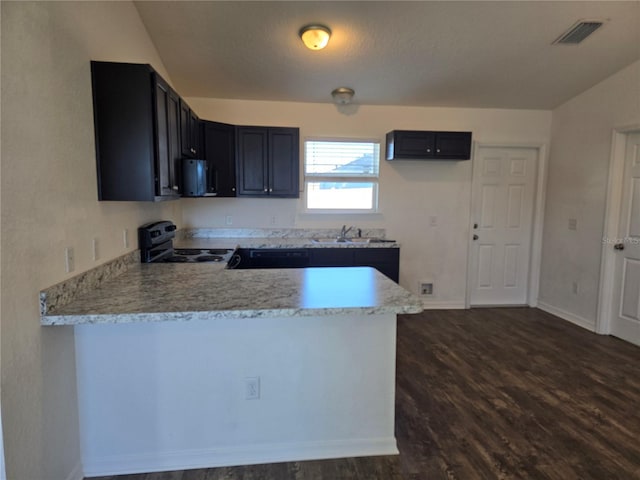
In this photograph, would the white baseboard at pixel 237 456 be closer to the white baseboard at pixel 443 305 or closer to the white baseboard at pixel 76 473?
the white baseboard at pixel 76 473

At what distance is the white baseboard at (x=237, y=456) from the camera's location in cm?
185

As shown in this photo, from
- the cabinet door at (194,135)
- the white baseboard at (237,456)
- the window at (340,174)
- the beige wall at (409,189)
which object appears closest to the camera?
the white baseboard at (237,456)

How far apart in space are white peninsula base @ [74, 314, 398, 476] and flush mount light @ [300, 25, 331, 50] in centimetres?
220

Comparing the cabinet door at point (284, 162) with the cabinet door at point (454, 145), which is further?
the cabinet door at point (454, 145)

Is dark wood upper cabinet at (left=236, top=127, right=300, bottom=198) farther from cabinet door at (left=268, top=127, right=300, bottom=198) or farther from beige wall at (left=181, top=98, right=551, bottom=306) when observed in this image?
beige wall at (left=181, top=98, right=551, bottom=306)

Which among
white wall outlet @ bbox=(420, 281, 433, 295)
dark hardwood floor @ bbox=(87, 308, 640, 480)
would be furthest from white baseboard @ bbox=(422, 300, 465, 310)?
dark hardwood floor @ bbox=(87, 308, 640, 480)

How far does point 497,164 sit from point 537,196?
0.66 metres

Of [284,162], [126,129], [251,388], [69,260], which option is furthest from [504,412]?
[284,162]

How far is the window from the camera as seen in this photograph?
438cm

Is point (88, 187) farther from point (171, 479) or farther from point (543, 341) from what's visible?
point (543, 341)

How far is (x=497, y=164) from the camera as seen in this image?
458 centimetres

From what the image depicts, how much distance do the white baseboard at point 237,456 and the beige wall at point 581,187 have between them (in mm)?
3321

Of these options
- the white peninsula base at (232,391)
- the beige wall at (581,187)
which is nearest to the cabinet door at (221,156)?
the white peninsula base at (232,391)

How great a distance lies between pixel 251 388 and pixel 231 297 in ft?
1.67
